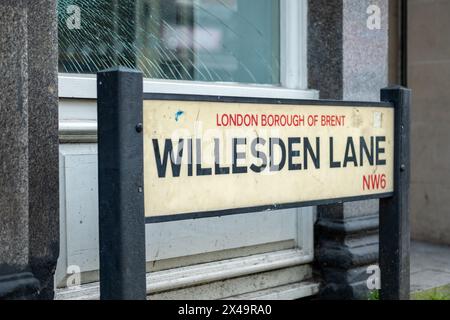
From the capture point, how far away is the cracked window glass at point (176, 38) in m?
3.63

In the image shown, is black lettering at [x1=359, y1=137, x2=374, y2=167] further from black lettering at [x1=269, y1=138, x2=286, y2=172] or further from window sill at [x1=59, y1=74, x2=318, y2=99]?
window sill at [x1=59, y1=74, x2=318, y2=99]

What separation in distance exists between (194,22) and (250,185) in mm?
1781

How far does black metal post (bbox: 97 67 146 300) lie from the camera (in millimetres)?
2260

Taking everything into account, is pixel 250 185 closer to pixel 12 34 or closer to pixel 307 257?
pixel 12 34

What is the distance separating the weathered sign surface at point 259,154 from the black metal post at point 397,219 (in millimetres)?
40

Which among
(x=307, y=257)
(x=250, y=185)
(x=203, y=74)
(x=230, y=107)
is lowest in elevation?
(x=307, y=257)

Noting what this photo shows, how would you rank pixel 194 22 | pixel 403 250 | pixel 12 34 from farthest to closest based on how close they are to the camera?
pixel 194 22
pixel 403 250
pixel 12 34

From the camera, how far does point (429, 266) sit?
5.41 metres

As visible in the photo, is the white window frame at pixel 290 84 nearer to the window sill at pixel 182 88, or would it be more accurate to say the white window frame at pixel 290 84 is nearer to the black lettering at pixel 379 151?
the window sill at pixel 182 88

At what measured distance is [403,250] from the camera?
10.6ft

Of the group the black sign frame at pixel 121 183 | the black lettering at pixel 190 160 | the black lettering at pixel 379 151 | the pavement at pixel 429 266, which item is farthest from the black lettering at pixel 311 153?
the pavement at pixel 429 266

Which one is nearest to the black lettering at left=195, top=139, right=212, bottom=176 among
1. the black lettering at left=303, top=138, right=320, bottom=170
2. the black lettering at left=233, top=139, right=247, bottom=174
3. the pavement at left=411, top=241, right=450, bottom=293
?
the black lettering at left=233, top=139, right=247, bottom=174

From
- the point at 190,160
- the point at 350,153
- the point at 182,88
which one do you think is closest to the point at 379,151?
the point at 350,153
